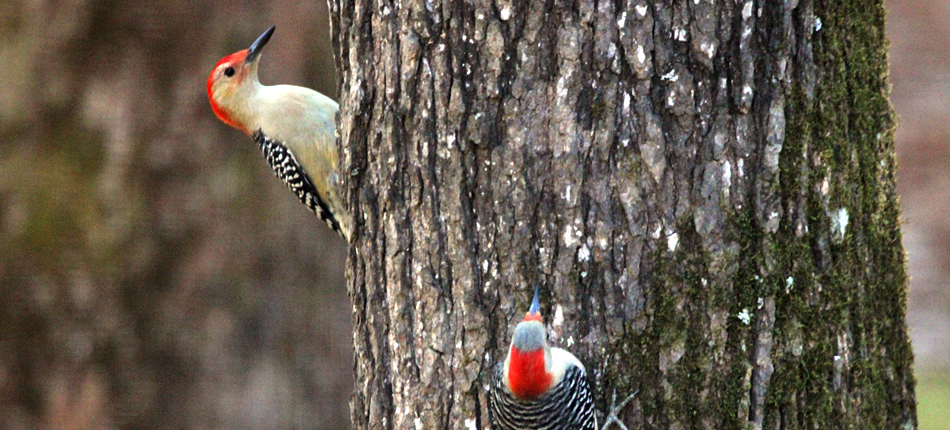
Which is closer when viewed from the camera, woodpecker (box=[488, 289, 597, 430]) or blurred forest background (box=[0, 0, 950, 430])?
woodpecker (box=[488, 289, 597, 430])

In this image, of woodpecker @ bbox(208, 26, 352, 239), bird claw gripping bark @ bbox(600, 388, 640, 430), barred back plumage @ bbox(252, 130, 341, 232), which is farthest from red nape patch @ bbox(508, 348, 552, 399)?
barred back plumage @ bbox(252, 130, 341, 232)


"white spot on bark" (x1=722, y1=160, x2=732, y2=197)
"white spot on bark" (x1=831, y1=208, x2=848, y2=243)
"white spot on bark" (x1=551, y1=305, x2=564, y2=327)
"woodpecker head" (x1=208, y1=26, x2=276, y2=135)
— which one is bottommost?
"white spot on bark" (x1=551, y1=305, x2=564, y2=327)

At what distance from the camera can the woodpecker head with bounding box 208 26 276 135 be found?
5.07 m

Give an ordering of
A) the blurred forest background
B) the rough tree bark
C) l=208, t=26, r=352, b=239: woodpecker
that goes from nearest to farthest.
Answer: the rough tree bark, l=208, t=26, r=352, b=239: woodpecker, the blurred forest background

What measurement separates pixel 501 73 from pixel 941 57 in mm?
12525

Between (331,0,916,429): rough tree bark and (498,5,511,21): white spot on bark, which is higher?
(498,5,511,21): white spot on bark

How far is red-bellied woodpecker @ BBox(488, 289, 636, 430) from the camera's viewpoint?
8.74 ft

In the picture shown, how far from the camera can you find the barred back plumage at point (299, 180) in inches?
191

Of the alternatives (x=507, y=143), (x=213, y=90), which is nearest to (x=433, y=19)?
(x=507, y=143)

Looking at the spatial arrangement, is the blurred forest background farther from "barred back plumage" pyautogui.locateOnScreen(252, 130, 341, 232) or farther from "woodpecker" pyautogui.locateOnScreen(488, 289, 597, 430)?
"woodpecker" pyautogui.locateOnScreen(488, 289, 597, 430)

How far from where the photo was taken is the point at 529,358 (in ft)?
8.74

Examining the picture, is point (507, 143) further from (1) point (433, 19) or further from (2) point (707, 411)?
(2) point (707, 411)

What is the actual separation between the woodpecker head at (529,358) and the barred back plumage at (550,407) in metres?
0.03

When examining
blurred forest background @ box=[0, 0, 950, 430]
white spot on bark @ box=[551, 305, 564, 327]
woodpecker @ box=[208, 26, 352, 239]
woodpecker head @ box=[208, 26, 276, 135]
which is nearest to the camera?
white spot on bark @ box=[551, 305, 564, 327]
